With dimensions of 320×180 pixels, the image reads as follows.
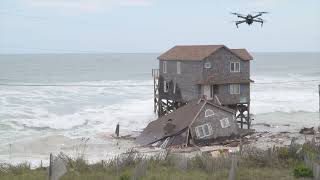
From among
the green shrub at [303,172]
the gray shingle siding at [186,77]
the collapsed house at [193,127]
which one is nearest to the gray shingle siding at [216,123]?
the collapsed house at [193,127]

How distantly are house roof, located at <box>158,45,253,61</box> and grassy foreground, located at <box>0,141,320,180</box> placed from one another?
20.2m

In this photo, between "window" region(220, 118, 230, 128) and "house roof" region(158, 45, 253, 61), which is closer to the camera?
"window" region(220, 118, 230, 128)

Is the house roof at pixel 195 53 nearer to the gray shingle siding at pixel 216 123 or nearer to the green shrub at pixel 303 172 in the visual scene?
the gray shingle siding at pixel 216 123

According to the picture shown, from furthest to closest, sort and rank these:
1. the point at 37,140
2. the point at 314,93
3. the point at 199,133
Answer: the point at 314,93, the point at 37,140, the point at 199,133

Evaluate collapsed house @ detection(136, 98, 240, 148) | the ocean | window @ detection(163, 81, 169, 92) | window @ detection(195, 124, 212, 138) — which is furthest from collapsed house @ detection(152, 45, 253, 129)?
the ocean

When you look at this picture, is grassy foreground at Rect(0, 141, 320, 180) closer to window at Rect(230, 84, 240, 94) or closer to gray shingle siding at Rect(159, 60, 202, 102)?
gray shingle siding at Rect(159, 60, 202, 102)

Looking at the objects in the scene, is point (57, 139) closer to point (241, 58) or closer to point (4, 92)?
point (241, 58)

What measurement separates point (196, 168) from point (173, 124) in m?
18.7

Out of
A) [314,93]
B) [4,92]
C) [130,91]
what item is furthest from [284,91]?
[4,92]

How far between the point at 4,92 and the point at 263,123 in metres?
41.3

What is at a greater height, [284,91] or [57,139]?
[284,91]

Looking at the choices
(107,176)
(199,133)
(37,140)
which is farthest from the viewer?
(37,140)

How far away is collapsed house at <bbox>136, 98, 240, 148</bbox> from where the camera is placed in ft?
123

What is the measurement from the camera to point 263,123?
53.5 meters
